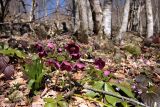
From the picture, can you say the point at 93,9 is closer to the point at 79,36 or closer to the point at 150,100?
the point at 79,36

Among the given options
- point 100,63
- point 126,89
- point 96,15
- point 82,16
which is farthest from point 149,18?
point 126,89

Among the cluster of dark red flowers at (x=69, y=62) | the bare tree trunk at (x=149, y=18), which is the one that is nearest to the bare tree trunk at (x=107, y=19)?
the bare tree trunk at (x=149, y=18)

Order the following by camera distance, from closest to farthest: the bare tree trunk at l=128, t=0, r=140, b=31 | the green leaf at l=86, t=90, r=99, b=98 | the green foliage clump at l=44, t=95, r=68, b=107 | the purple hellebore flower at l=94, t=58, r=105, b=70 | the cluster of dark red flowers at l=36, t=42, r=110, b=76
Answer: the green foliage clump at l=44, t=95, r=68, b=107 → the green leaf at l=86, t=90, r=99, b=98 → the cluster of dark red flowers at l=36, t=42, r=110, b=76 → the purple hellebore flower at l=94, t=58, r=105, b=70 → the bare tree trunk at l=128, t=0, r=140, b=31

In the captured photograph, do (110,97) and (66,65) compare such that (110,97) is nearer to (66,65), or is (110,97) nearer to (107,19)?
(66,65)

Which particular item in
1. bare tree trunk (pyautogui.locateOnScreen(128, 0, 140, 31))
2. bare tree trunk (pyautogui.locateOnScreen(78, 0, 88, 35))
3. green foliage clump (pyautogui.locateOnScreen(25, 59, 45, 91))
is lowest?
bare tree trunk (pyautogui.locateOnScreen(128, 0, 140, 31))

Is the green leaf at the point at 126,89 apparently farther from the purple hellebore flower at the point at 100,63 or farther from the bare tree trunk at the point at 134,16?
the bare tree trunk at the point at 134,16

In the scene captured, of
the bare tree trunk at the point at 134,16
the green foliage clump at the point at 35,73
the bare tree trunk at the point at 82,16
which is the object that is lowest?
the bare tree trunk at the point at 134,16

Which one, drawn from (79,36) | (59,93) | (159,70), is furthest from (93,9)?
(59,93)

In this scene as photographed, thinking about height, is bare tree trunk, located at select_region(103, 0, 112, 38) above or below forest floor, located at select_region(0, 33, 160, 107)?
above

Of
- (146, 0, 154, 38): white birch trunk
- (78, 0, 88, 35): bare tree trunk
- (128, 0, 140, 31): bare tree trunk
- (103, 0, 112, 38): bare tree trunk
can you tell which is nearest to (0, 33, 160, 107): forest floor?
(78, 0, 88, 35): bare tree trunk

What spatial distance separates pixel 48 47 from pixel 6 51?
449 millimetres

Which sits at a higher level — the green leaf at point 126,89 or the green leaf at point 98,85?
the green leaf at point 98,85

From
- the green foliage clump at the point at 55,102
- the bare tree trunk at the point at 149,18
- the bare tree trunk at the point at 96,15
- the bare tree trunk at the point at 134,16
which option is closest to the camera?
the green foliage clump at the point at 55,102

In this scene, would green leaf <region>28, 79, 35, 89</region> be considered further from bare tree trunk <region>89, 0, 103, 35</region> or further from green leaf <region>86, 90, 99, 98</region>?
bare tree trunk <region>89, 0, 103, 35</region>
